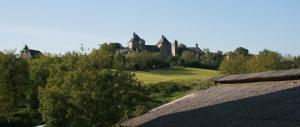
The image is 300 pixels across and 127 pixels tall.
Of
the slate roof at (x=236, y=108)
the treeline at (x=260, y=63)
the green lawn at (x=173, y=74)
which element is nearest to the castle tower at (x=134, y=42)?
the green lawn at (x=173, y=74)

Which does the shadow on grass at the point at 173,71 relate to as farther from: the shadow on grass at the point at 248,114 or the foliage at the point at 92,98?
the shadow on grass at the point at 248,114

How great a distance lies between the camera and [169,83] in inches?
3152

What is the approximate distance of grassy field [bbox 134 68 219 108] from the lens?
5970cm

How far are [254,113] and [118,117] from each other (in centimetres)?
1453

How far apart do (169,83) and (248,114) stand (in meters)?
64.0

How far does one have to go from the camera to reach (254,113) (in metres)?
16.0

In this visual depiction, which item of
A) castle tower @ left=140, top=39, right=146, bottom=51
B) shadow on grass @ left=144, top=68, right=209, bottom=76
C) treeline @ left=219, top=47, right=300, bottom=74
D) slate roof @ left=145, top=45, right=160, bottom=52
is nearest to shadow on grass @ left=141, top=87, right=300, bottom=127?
treeline @ left=219, top=47, right=300, bottom=74

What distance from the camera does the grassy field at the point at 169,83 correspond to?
59703mm

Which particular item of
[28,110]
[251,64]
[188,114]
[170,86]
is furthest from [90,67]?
[251,64]

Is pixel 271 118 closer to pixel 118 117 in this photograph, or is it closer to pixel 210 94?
pixel 210 94

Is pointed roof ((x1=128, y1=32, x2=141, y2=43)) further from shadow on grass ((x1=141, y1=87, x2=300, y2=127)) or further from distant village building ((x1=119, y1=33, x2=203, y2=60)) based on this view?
shadow on grass ((x1=141, y1=87, x2=300, y2=127))

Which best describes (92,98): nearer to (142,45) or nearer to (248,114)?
(248,114)

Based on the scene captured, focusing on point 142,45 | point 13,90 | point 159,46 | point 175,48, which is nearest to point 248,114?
point 13,90

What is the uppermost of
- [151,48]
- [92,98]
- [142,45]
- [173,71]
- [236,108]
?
[142,45]
